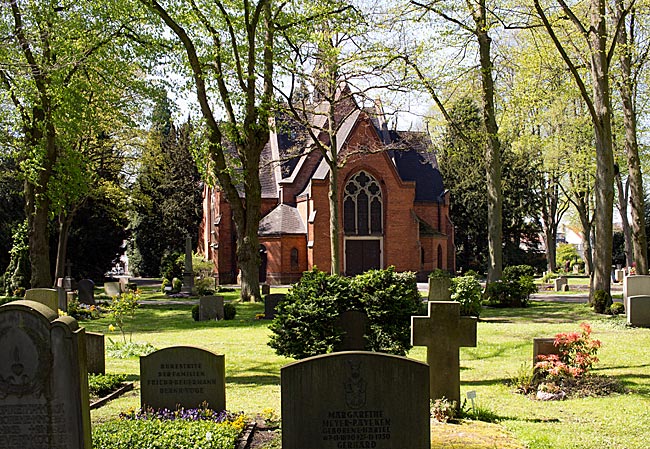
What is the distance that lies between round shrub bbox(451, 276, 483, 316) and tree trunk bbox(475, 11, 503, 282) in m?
6.47

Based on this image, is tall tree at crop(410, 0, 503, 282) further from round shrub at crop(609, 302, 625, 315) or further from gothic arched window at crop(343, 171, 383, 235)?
gothic arched window at crop(343, 171, 383, 235)

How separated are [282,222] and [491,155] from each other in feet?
78.5

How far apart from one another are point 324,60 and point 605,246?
12.7 metres

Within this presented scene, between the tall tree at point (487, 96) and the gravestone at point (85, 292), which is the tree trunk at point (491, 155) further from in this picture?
the gravestone at point (85, 292)

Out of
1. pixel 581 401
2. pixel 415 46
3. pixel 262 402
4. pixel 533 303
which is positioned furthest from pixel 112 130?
pixel 581 401

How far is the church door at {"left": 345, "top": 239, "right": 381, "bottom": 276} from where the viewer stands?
47188 millimetres

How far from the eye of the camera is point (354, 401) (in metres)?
5.71

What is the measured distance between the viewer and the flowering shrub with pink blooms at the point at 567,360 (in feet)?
32.0

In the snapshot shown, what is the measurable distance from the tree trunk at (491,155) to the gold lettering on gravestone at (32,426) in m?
20.6

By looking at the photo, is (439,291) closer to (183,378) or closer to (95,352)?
(95,352)

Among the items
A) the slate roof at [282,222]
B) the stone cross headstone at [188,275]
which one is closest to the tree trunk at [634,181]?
the stone cross headstone at [188,275]

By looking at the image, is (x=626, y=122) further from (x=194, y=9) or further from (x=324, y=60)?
(x=194, y=9)

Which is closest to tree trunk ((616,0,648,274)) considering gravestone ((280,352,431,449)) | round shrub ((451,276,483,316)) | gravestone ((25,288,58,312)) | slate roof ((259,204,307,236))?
round shrub ((451,276,483,316))

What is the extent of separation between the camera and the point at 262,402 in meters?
9.63
